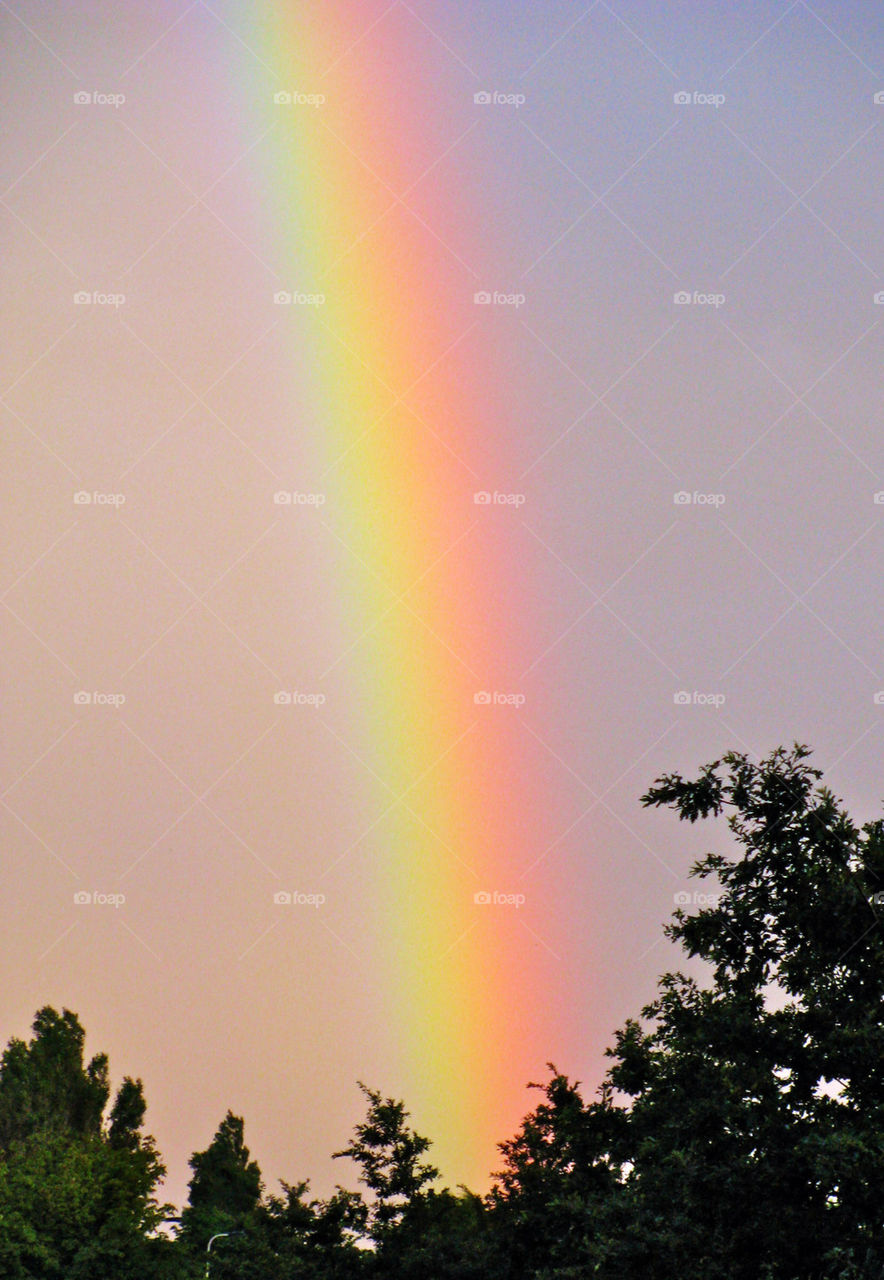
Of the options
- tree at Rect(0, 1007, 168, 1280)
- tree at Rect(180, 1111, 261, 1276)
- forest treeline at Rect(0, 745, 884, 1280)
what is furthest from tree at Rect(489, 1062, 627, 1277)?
tree at Rect(180, 1111, 261, 1276)

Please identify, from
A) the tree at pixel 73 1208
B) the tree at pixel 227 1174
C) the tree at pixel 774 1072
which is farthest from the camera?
the tree at pixel 227 1174

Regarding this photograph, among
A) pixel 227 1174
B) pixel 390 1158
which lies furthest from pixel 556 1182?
pixel 227 1174

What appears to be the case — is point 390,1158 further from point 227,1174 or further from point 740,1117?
point 227,1174

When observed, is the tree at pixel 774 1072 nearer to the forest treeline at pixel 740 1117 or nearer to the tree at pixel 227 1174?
the forest treeline at pixel 740 1117

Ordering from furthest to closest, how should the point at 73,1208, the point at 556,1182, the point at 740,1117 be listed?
the point at 73,1208
the point at 556,1182
the point at 740,1117

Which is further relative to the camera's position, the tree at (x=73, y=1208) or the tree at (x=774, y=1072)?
the tree at (x=73, y=1208)

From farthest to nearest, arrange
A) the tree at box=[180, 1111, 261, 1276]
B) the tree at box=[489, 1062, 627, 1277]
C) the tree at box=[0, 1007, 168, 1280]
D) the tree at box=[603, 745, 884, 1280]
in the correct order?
the tree at box=[180, 1111, 261, 1276] → the tree at box=[0, 1007, 168, 1280] → the tree at box=[489, 1062, 627, 1277] → the tree at box=[603, 745, 884, 1280]

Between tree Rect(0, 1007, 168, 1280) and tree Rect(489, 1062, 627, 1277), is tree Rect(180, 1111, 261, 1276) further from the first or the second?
tree Rect(489, 1062, 627, 1277)

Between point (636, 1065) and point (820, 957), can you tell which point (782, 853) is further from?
point (636, 1065)

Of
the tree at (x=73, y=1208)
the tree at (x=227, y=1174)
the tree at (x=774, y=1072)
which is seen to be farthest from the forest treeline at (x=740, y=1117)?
the tree at (x=227, y=1174)

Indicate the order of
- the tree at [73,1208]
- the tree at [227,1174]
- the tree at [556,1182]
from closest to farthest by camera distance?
the tree at [556,1182]
the tree at [73,1208]
the tree at [227,1174]

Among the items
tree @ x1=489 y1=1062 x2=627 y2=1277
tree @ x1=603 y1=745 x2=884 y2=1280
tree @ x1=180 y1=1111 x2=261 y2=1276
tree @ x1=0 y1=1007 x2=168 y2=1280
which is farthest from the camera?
tree @ x1=180 y1=1111 x2=261 y2=1276

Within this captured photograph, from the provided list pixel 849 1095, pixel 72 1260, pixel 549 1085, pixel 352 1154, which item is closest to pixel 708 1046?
pixel 849 1095

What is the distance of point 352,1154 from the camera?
34.0 m
